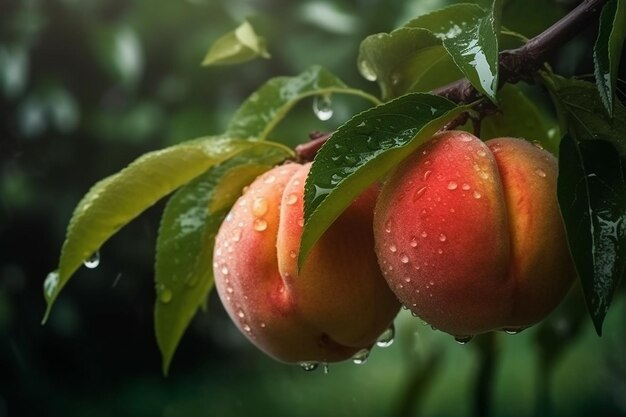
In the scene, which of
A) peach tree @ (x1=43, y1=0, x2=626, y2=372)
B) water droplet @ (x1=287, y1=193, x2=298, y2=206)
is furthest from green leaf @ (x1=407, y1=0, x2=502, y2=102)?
water droplet @ (x1=287, y1=193, x2=298, y2=206)

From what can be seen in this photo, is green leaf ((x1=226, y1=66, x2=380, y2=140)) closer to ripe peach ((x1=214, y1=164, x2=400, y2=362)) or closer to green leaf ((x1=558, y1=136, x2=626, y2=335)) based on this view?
ripe peach ((x1=214, y1=164, x2=400, y2=362))

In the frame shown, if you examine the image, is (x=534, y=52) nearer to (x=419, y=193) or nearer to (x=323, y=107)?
(x=419, y=193)

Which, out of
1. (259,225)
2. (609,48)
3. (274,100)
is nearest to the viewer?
(609,48)

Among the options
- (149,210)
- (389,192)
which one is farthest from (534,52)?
(149,210)

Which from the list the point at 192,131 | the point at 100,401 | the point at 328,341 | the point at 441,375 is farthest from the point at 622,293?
the point at 100,401

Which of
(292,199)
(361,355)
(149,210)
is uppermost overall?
(292,199)

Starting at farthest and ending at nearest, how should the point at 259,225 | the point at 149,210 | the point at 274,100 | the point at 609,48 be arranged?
the point at 149,210, the point at 274,100, the point at 259,225, the point at 609,48

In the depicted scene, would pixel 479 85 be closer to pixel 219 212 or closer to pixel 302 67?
pixel 219 212
